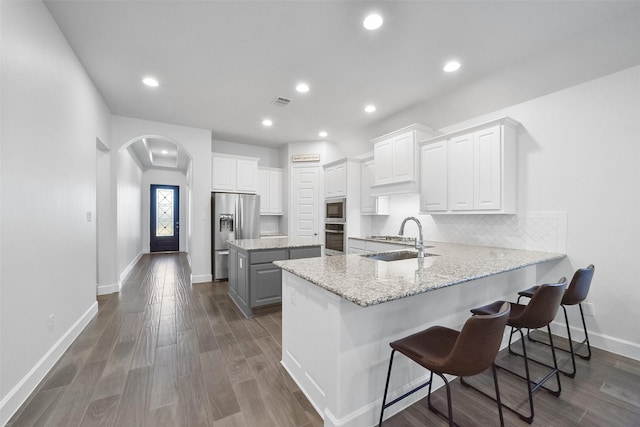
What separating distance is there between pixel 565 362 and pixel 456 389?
1.17 metres

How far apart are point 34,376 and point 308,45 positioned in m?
3.38

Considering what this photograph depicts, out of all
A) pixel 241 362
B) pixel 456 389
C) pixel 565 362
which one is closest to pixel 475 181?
pixel 565 362

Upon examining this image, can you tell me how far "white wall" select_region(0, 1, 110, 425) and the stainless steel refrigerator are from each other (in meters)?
2.05

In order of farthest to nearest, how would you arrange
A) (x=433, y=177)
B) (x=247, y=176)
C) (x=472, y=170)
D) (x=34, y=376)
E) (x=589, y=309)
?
1. (x=247, y=176)
2. (x=433, y=177)
3. (x=472, y=170)
4. (x=589, y=309)
5. (x=34, y=376)

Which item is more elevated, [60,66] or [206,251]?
[60,66]

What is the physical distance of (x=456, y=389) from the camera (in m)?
1.84

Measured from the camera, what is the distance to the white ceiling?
200 cm

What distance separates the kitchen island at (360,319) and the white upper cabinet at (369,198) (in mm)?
2560

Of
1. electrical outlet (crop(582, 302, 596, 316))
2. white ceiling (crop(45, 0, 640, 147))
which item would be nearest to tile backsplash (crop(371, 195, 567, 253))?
electrical outlet (crop(582, 302, 596, 316))

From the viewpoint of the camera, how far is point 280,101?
3654 mm

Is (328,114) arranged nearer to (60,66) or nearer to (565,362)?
(60,66)

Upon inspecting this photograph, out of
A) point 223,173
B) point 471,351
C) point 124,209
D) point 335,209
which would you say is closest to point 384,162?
point 335,209

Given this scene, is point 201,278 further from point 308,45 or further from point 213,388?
point 308,45

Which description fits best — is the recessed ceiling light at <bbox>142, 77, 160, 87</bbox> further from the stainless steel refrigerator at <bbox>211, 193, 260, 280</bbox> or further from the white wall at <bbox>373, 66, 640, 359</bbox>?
the white wall at <bbox>373, 66, 640, 359</bbox>
